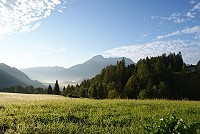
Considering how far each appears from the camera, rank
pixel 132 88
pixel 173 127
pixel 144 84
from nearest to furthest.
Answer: pixel 173 127, pixel 132 88, pixel 144 84

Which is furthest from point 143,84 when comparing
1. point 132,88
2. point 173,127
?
point 173,127

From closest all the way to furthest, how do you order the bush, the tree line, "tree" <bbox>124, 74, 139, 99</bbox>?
the bush, the tree line, "tree" <bbox>124, 74, 139, 99</bbox>

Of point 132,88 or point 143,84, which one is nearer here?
point 132,88

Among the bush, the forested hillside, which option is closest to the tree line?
the forested hillside

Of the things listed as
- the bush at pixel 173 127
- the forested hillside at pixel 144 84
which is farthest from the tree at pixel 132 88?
the bush at pixel 173 127

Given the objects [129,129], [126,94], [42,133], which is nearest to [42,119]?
[42,133]

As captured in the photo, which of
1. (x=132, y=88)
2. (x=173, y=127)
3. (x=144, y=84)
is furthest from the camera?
(x=144, y=84)

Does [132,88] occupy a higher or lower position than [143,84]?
lower

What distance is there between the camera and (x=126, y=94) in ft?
389

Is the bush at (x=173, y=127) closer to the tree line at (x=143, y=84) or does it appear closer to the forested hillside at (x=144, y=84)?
the tree line at (x=143, y=84)

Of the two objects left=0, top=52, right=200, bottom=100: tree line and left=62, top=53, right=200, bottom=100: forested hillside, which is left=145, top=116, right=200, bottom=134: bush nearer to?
left=0, top=52, right=200, bottom=100: tree line

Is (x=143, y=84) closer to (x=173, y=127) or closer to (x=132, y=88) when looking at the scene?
(x=132, y=88)

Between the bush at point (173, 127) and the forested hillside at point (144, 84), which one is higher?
the forested hillside at point (144, 84)

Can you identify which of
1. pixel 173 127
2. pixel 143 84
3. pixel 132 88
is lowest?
pixel 173 127
